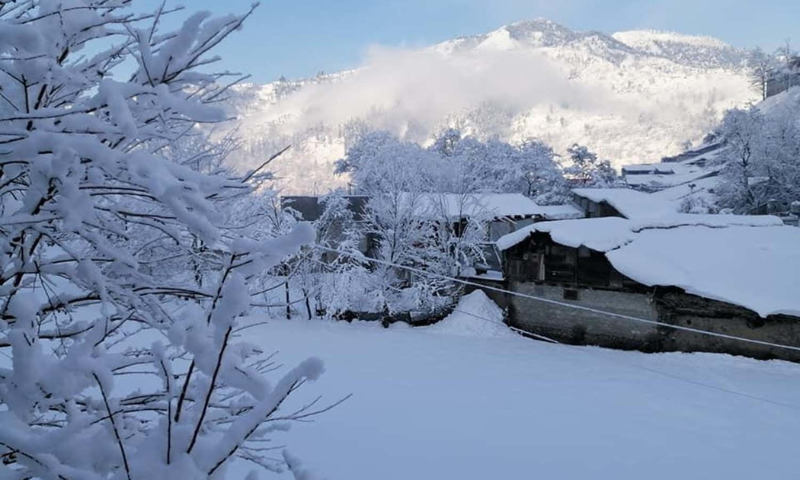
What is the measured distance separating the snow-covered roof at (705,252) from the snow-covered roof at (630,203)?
669 centimetres

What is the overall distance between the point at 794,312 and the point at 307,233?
693 inches

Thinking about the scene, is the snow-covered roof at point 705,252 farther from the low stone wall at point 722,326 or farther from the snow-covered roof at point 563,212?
the snow-covered roof at point 563,212

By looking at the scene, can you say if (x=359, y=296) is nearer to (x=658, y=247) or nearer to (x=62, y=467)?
(x=658, y=247)

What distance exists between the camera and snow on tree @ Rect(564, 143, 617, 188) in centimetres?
4528

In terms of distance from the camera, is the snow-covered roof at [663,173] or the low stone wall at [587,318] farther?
the snow-covered roof at [663,173]

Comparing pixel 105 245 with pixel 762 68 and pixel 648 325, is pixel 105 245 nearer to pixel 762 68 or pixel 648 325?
pixel 648 325

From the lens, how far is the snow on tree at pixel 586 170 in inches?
1783

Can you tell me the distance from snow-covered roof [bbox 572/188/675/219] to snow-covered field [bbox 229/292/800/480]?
44.2ft

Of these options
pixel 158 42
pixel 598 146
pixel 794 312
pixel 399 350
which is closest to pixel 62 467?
pixel 158 42

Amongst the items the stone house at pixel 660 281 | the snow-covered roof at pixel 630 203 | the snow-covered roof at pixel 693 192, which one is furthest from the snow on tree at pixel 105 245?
the snow-covered roof at pixel 693 192

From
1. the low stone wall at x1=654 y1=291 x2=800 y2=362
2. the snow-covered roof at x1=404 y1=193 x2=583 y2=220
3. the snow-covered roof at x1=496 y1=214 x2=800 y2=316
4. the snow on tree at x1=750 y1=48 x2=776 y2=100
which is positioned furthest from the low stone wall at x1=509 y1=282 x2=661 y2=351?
the snow on tree at x1=750 y1=48 x2=776 y2=100

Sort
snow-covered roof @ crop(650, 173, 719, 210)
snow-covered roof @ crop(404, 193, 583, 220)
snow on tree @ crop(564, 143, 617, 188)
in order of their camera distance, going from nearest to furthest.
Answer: snow-covered roof @ crop(404, 193, 583, 220)
snow-covered roof @ crop(650, 173, 719, 210)
snow on tree @ crop(564, 143, 617, 188)

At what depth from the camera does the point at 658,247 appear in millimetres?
17938

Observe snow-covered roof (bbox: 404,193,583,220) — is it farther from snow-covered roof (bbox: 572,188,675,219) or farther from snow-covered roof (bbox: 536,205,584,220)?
snow-covered roof (bbox: 536,205,584,220)
